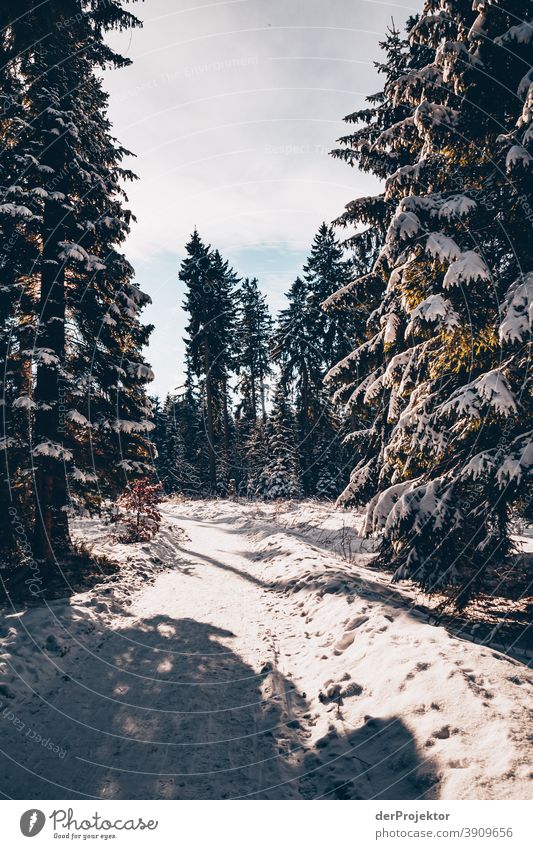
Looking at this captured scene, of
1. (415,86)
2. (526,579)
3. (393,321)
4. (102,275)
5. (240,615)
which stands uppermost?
(415,86)

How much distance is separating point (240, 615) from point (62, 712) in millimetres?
3621

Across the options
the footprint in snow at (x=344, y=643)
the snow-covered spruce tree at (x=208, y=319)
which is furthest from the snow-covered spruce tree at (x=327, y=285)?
the footprint in snow at (x=344, y=643)

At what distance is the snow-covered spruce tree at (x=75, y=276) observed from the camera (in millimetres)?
8930

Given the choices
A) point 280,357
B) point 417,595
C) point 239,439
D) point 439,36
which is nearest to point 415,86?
point 439,36

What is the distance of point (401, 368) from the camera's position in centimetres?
826

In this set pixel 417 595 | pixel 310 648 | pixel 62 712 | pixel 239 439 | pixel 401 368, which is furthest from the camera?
pixel 239 439

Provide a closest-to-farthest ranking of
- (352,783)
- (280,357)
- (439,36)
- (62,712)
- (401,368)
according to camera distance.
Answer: (352,783), (62,712), (439,36), (401,368), (280,357)

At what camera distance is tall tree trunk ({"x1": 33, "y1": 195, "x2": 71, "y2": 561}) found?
8.88 meters

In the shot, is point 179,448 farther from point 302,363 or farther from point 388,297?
point 388,297

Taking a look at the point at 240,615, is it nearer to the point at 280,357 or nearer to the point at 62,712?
the point at 62,712

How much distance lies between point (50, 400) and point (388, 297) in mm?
8727
